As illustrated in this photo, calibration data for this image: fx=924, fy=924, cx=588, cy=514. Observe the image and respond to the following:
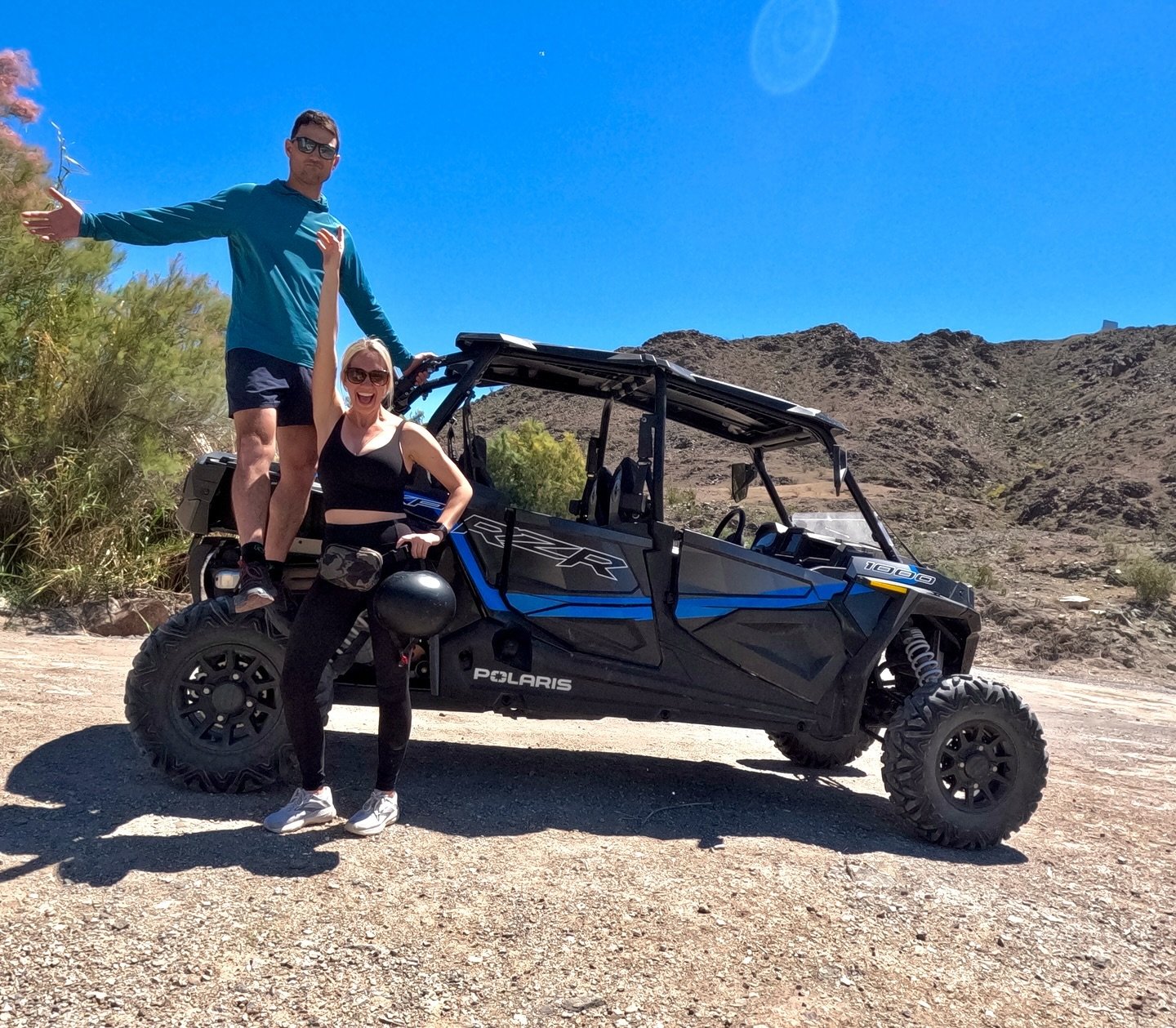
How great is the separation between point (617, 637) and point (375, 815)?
Answer: 1.32 m

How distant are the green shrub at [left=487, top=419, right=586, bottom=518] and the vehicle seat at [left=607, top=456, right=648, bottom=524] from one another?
1.16 ft

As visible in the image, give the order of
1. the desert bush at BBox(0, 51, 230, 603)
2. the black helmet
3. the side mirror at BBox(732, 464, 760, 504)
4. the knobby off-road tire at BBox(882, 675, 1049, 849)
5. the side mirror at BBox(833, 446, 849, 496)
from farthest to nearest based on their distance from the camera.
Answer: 1. the desert bush at BBox(0, 51, 230, 603)
2. the side mirror at BBox(732, 464, 760, 504)
3. the side mirror at BBox(833, 446, 849, 496)
4. the knobby off-road tire at BBox(882, 675, 1049, 849)
5. the black helmet

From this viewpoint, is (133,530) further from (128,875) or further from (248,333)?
(128,875)

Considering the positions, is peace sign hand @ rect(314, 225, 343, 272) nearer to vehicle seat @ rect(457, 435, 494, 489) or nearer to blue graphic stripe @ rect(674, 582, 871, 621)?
vehicle seat @ rect(457, 435, 494, 489)

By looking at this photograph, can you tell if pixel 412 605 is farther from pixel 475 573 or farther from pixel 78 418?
pixel 78 418

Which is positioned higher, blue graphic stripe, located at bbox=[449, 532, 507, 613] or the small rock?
blue graphic stripe, located at bbox=[449, 532, 507, 613]

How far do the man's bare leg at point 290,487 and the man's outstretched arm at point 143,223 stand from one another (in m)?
0.90

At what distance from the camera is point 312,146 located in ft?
13.1

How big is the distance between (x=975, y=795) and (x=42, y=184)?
9.74 meters

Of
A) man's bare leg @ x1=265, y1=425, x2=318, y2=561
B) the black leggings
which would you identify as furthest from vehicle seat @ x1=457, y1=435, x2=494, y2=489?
the black leggings

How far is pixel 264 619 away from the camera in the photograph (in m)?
3.78

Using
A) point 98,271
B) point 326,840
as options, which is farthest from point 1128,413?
point 326,840

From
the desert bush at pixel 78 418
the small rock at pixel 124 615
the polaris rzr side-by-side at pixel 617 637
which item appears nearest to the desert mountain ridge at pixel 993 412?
the desert bush at pixel 78 418

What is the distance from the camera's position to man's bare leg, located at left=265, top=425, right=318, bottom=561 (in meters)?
3.73
